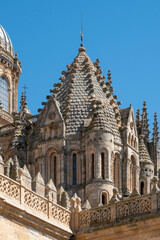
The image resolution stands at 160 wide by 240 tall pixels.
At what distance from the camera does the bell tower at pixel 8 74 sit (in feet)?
226

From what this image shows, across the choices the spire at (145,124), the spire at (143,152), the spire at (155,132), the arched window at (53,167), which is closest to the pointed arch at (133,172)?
the spire at (143,152)

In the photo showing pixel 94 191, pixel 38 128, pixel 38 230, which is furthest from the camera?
pixel 38 128

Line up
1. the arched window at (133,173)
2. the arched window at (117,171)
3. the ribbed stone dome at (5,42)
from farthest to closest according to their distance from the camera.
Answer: the ribbed stone dome at (5,42)
the arched window at (133,173)
the arched window at (117,171)

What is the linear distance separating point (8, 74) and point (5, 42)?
2305 millimetres

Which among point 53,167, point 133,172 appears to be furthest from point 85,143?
point 133,172

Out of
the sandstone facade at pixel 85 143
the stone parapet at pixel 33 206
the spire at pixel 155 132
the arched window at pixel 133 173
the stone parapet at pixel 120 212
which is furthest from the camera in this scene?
the spire at pixel 155 132

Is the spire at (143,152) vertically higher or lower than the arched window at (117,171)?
higher

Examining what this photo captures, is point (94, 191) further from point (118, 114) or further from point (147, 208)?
point (147, 208)

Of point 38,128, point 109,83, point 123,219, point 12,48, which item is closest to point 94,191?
point 38,128

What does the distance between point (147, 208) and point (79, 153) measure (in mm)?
16812

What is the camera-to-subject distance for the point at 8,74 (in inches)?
2741

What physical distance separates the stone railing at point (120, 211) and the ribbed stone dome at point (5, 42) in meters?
30.9

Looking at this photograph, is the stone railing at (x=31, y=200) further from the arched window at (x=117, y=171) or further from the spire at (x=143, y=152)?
the spire at (x=143, y=152)

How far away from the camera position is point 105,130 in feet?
176
